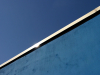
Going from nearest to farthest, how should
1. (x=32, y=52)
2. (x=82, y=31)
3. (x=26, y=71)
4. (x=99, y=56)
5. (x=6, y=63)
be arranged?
(x=99, y=56) < (x=82, y=31) < (x=26, y=71) < (x=32, y=52) < (x=6, y=63)

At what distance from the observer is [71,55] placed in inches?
130

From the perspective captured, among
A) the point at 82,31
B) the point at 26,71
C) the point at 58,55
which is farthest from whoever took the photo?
the point at 26,71

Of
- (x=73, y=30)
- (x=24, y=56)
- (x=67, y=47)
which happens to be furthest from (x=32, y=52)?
(x=73, y=30)

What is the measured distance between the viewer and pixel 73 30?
Result: 3752mm

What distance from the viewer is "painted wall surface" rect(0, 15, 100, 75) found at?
2.80 m

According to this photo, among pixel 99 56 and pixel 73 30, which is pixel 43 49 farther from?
pixel 99 56

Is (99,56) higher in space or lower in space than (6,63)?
lower

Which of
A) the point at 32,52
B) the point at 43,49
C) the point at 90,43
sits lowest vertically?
the point at 90,43

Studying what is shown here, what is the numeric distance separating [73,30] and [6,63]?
456cm

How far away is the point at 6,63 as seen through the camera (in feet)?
19.4

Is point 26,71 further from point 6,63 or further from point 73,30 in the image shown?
point 73,30

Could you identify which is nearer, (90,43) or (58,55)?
(90,43)

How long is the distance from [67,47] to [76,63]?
74cm

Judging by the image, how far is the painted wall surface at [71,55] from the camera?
2.80 metres
